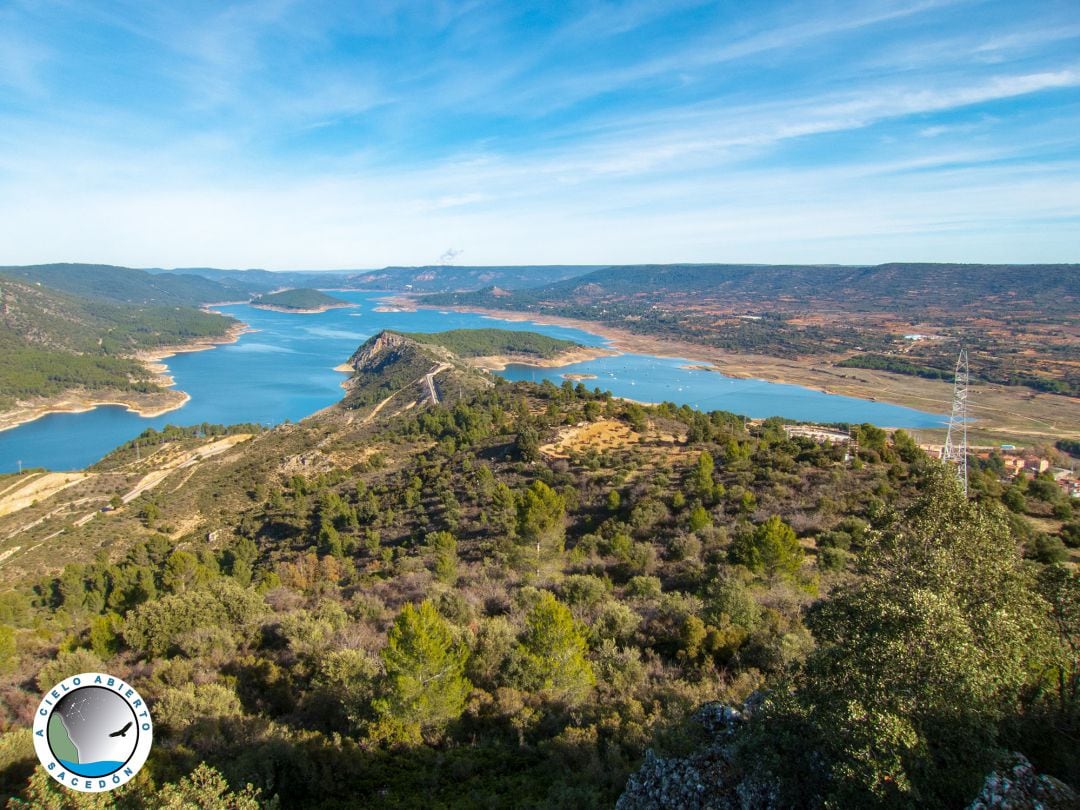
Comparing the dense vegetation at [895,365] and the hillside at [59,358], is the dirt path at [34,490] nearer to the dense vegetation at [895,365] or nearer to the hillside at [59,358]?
the hillside at [59,358]

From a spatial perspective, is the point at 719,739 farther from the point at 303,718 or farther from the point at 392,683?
the point at 303,718

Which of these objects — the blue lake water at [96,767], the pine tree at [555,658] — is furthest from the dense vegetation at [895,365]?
→ the blue lake water at [96,767]

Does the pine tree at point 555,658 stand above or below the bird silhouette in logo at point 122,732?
below

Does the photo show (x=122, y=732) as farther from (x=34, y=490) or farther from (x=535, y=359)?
(x=535, y=359)

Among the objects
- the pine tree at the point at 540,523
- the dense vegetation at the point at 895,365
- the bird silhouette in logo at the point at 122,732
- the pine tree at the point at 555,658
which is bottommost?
the dense vegetation at the point at 895,365

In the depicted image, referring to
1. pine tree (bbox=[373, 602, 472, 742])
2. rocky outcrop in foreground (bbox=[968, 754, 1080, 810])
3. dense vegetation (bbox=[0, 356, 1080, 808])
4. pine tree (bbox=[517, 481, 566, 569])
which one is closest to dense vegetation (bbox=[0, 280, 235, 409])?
dense vegetation (bbox=[0, 356, 1080, 808])

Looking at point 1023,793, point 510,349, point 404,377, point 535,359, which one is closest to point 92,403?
point 404,377
